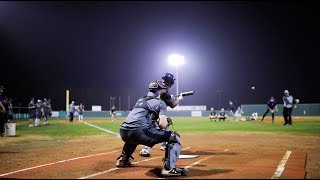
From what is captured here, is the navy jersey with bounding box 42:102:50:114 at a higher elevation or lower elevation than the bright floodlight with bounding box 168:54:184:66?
lower

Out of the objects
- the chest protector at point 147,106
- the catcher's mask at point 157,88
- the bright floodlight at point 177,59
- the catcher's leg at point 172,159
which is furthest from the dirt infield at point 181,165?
the bright floodlight at point 177,59

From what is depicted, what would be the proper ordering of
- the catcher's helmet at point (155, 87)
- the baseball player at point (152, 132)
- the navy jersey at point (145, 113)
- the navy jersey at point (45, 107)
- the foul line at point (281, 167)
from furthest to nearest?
the navy jersey at point (45, 107), the catcher's helmet at point (155, 87), the navy jersey at point (145, 113), the baseball player at point (152, 132), the foul line at point (281, 167)

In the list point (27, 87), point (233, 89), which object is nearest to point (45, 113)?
point (27, 87)

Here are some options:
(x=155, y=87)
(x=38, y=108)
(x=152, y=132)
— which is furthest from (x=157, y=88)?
(x=38, y=108)

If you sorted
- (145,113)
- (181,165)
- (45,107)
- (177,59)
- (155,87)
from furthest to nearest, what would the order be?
1. (177,59)
2. (45,107)
3. (181,165)
4. (155,87)
5. (145,113)

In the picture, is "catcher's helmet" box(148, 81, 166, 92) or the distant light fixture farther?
the distant light fixture

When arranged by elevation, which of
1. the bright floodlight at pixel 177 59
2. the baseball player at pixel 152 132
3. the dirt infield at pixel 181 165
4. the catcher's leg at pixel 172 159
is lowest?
the dirt infield at pixel 181 165

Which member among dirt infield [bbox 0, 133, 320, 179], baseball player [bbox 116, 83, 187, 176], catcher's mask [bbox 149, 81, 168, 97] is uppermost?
catcher's mask [bbox 149, 81, 168, 97]

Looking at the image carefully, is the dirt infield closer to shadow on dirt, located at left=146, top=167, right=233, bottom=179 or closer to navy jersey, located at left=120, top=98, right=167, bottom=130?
shadow on dirt, located at left=146, top=167, right=233, bottom=179

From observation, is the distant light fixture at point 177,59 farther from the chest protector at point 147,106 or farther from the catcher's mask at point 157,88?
the chest protector at point 147,106

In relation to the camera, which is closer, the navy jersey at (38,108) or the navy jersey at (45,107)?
the navy jersey at (38,108)

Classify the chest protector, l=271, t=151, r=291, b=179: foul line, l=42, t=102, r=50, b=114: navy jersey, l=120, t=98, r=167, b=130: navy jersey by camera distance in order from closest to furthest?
l=271, t=151, r=291, b=179: foul line < l=120, t=98, r=167, b=130: navy jersey < the chest protector < l=42, t=102, r=50, b=114: navy jersey

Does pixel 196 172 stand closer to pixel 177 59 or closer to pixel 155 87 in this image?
pixel 155 87

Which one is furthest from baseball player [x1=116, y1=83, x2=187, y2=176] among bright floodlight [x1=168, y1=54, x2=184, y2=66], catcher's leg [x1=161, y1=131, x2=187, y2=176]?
bright floodlight [x1=168, y1=54, x2=184, y2=66]
